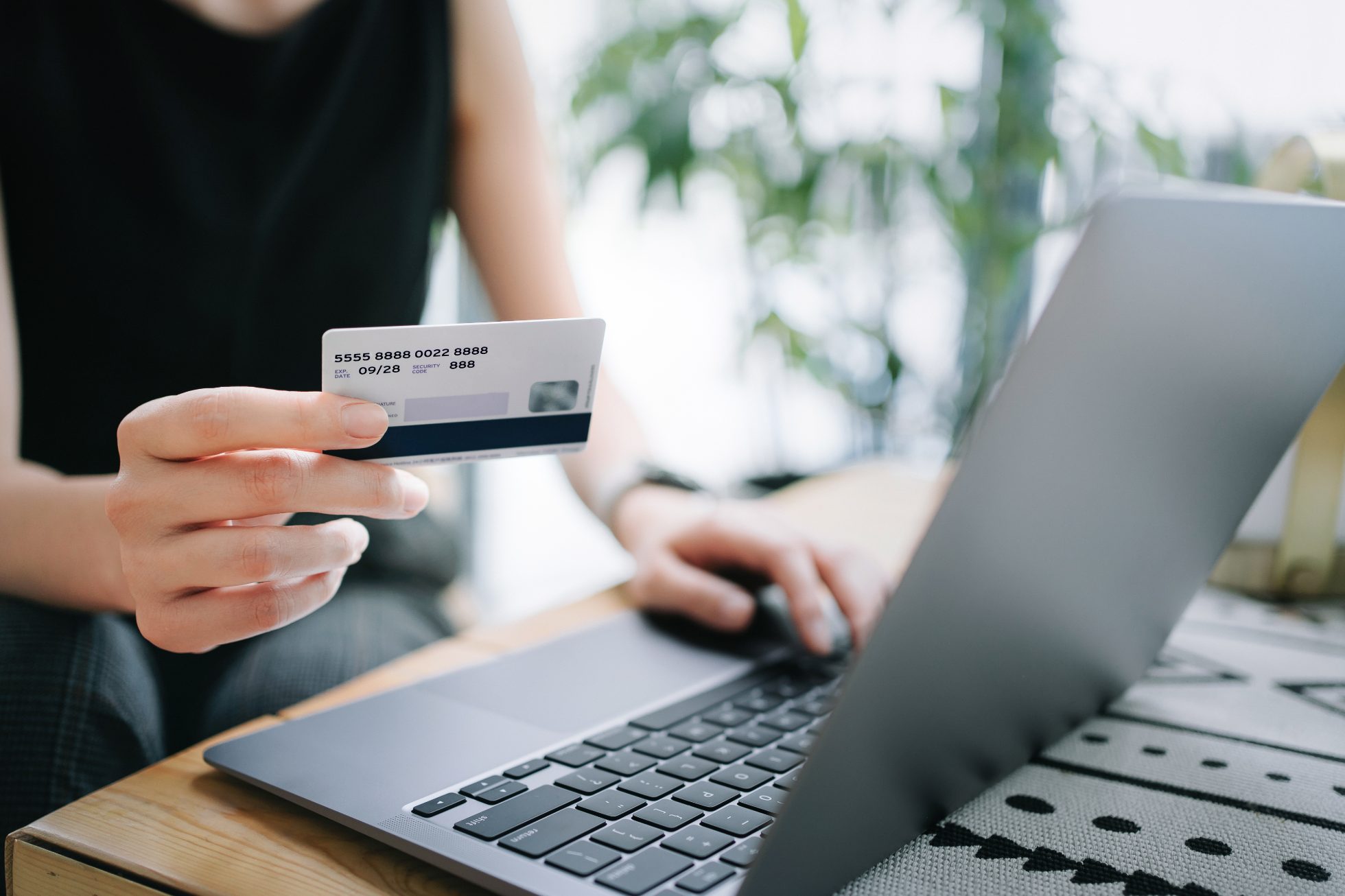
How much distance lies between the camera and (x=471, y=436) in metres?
0.40

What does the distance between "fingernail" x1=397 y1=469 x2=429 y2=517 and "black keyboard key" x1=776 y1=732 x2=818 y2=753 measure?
7.8 inches

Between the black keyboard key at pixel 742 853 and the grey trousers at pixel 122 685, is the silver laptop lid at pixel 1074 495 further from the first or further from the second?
the grey trousers at pixel 122 685

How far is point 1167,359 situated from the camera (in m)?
0.34

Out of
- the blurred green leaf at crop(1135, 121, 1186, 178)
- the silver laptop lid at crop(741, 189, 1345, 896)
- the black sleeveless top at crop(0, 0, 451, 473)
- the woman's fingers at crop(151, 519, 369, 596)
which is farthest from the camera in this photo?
the blurred green leaf at crop(1135, 121, 1186, 178)

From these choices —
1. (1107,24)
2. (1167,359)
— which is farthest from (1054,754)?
(1107,24)

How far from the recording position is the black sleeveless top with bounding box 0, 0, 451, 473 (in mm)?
795

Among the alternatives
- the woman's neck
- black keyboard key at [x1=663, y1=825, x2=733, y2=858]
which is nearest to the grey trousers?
black keyboard key at [x1=663, y1=825, x2=733, y2=858]

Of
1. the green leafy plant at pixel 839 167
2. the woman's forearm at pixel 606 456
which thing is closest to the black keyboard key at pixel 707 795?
the woman's forearm at pixel 606 456

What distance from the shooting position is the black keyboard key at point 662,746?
423 millimetres

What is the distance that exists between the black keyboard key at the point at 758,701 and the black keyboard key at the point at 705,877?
0.55 feet

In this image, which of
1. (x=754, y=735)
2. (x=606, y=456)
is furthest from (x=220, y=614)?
(x=606, y=456)

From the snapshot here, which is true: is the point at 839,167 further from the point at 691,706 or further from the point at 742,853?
the point at 742,853

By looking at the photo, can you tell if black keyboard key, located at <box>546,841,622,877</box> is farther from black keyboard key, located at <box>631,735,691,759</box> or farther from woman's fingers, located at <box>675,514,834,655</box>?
woman's fingers, located at <box>675,514,834,655</box>

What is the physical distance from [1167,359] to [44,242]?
0.85 metres
